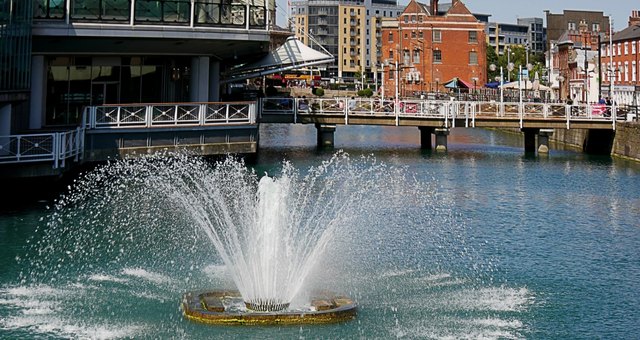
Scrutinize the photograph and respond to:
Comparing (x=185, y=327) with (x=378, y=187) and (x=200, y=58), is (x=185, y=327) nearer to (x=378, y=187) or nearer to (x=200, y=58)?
(x=378, y=187)

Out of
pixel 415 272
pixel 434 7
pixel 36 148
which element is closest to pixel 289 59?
pixel 36 148

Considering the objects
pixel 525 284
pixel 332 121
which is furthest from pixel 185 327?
pixel 332 121

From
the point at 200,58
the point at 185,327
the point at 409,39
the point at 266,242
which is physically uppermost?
the point at 409,39

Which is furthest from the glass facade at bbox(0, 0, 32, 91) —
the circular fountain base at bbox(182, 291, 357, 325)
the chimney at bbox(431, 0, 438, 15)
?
the chimney at bbox(431, 0, 438, 15)

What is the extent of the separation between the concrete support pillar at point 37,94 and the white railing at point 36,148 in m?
7.06

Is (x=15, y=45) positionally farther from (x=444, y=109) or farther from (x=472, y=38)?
(x=472, y=38)

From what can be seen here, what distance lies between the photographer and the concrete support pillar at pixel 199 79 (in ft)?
124

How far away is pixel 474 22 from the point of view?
4094 inches

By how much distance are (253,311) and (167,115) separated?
1906 centimetres

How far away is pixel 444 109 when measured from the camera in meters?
47.6

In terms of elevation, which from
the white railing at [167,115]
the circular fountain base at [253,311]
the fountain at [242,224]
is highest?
the white railing at [167,115]

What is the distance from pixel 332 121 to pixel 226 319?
34.4 m

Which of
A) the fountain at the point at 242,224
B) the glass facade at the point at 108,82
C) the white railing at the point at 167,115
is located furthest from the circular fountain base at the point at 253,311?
the glass facade at the point at 108,82

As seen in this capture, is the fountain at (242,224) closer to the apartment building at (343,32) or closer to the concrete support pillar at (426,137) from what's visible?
the concrete support pillar at (426,137)
